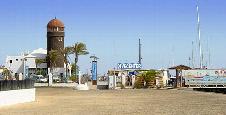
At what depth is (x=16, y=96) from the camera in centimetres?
2823

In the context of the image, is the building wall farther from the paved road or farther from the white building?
the paved road

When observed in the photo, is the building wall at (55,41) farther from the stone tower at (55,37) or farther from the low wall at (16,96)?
the low wall at (16,96)

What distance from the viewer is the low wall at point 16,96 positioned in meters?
26.1

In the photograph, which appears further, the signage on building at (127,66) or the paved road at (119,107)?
the signage on building at (127,66)

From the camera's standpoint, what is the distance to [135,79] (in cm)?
5984

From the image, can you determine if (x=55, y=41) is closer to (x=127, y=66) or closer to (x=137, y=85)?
(x=127, y=66)

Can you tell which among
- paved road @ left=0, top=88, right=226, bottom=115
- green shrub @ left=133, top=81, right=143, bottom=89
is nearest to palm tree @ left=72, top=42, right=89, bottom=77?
green shrub @ left=133, top=81, right=143, bottom=89

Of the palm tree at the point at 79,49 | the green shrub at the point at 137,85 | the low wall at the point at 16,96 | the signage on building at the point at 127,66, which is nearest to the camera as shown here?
the low wall at the point at 16,96

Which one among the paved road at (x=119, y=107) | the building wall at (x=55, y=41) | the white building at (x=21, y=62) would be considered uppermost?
the building wall at (x=55, y=41)

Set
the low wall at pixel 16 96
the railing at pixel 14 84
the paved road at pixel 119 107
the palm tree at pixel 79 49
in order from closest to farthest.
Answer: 1. the paved road at pixel 119 107
2. the railing at pixel 14 84
3. the low wall at pixel 16 96
4. the palm tree at pixel 79 49

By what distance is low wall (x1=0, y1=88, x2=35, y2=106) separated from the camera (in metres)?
26.1

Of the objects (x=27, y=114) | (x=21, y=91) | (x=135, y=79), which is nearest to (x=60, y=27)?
(x=135, y=79)

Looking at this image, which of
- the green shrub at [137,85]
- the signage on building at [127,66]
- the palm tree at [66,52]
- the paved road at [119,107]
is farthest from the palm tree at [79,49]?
the paved road at [119,107]

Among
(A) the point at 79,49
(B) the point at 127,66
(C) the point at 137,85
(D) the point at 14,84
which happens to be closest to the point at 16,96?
(D) the point at 14,84
